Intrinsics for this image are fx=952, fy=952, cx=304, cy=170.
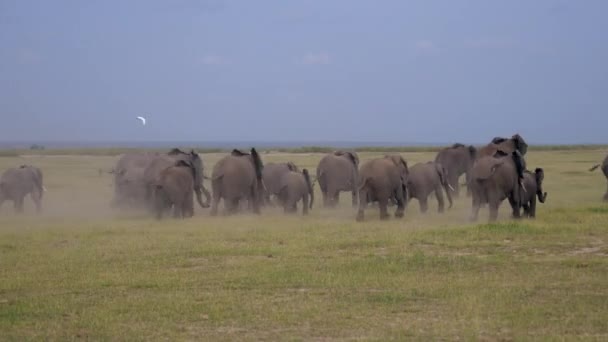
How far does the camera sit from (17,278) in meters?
14.6

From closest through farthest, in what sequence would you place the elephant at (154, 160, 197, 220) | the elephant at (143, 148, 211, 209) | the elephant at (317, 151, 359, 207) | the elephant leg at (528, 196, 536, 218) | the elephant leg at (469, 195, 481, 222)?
1. the elephant leg at (469, 195, 481, 222)
2. the elephant leg at (528, 196, 536, 218)
3. the elephant at (154, 160, 197, 220)
4. the elephant at (143, 148, 211, 209)
5. the elephant at (317, 151, 359, 207)

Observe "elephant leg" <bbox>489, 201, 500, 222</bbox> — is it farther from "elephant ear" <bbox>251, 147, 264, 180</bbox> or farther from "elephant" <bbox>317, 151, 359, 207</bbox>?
"elephant ear" <bbox>251, 147, 264, 180</bbox>

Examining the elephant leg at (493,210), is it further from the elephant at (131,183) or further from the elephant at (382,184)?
the elephant at (131,183)

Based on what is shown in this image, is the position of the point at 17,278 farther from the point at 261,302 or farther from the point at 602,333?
the point at 602,333

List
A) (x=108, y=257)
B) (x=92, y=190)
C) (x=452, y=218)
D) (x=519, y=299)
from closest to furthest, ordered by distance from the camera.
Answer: (x=519, y=299)
(x=108, y=257)
(x=452, y=218)
(x=92, y=190)

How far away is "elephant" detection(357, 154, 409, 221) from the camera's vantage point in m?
24.5

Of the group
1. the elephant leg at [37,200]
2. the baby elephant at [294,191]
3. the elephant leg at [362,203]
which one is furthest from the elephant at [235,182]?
the elephant leg at [37,200]

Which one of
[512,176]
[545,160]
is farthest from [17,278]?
[545,160]

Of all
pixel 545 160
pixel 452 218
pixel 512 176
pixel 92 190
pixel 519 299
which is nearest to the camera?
pixel 519 299

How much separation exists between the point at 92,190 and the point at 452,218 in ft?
61.0

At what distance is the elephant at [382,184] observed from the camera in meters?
24.5

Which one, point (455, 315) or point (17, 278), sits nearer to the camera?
point (455, 315)

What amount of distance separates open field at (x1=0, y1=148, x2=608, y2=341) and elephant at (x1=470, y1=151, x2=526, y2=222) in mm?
847

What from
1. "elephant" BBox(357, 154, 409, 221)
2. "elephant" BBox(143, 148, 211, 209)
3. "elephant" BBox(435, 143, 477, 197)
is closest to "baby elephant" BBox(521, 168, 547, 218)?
"elephant" BBox(357, 154, 409, 221)
